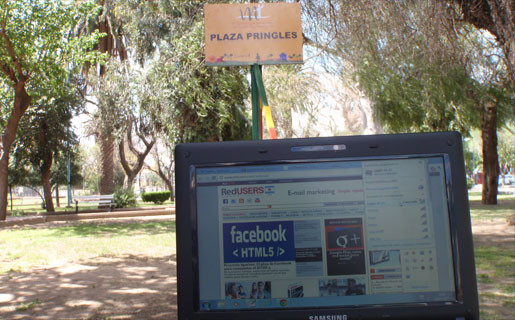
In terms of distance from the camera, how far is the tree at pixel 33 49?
13.1 metres

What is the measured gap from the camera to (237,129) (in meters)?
11.8

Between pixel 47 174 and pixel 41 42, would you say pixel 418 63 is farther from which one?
pixel 47 174

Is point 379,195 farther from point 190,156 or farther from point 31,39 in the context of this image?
point 31,39

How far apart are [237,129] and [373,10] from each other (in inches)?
239

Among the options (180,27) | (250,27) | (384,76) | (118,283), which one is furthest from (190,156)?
(384,76)

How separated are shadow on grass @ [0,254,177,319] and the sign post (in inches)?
101

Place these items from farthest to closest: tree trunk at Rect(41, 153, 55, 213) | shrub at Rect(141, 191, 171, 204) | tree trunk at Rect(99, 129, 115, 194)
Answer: shrub at Rect(141, 191, 171, 204) → tree trunk at Rect(99, 129, 115, 194) → tree trunk at Rect(41, 153, 55, 213)

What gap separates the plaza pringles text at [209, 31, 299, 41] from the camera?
220cm

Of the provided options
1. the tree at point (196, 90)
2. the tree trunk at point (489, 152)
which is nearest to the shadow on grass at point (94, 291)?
the tree at point (196, 90)

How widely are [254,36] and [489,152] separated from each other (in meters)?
16.5

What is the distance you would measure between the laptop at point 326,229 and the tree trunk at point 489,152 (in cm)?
1612

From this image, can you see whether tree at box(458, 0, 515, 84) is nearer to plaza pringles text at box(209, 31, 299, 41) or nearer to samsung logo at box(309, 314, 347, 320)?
plaza pringles text at box(209, 31, 299, 41)

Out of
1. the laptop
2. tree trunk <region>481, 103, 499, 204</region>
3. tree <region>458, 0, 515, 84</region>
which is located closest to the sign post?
the laptop

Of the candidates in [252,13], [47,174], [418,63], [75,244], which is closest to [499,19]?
[418,63]
